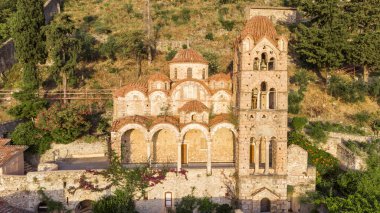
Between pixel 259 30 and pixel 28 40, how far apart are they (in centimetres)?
2016

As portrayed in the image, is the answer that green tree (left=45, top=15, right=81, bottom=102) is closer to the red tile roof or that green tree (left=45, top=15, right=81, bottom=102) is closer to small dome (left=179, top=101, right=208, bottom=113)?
the red tile roof

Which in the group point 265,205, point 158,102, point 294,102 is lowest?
point 265,205

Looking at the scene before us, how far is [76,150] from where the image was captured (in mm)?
25297

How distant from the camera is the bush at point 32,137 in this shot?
78.1 ft

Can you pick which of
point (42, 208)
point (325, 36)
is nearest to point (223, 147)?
point (42, 208)

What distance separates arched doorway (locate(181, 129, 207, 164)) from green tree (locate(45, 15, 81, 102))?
12.6 metres

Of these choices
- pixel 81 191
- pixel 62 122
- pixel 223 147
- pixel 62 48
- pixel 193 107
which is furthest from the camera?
pixel 62 48

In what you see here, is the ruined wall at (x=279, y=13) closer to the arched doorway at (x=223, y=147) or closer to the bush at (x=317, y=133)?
the bush at (x=317, y=133)

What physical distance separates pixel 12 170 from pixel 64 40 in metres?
12.2

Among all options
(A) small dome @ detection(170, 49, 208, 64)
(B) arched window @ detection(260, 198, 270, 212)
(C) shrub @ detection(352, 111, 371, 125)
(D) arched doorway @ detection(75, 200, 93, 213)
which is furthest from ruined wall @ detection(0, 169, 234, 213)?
(C) shrub @ detection(352, 111, 371, 125)

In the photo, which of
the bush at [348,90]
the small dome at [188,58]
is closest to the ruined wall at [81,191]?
the small dome at [188,58]

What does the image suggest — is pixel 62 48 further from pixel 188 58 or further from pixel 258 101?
pixel 258 101

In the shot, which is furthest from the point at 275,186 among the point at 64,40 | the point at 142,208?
the point at 64,40

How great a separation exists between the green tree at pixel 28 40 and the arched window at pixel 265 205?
21118 millimetres
